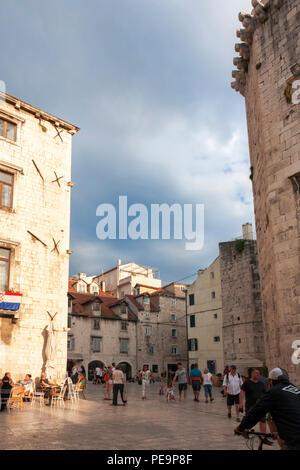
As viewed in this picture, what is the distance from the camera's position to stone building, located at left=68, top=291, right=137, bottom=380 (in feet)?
131

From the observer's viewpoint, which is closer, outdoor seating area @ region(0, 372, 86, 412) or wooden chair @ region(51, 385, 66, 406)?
outdoor seating area @ region(0, 372, 86, 412)

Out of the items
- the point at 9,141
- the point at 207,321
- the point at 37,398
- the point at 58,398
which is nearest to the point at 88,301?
the point at 207,321

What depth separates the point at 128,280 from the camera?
2203 inches

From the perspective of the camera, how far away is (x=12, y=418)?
1092 cm

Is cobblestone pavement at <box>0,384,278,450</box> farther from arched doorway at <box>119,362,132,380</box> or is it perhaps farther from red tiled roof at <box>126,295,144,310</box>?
red tiled roof at <box>126,295,144,310</box>

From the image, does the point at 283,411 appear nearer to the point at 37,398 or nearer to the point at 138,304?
the point at 37,398

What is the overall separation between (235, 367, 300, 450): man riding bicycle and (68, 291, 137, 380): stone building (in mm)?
35750

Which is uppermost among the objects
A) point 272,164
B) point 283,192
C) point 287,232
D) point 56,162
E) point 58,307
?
point 56,162

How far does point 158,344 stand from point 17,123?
33810 mm

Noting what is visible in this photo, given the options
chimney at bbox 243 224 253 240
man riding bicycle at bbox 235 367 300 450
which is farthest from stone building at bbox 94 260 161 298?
man riding bicycle at bbox 235 367 300 450

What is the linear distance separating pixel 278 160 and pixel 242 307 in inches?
790

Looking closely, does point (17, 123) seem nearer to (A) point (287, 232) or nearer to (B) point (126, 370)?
(A) point (287, 232)
